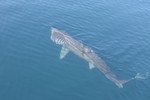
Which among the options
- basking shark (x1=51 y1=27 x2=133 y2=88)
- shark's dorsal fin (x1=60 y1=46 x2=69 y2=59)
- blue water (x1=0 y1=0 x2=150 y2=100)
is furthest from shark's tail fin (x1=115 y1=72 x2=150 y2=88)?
shark's dorsal fin (x1=60 y1=46 x2=69 y2=59)

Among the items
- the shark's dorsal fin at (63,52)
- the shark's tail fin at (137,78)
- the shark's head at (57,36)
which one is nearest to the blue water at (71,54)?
the shark's tail fin at (137,78)

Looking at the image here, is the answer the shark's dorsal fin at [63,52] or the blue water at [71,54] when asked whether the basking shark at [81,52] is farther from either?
the blue water at [71,54]

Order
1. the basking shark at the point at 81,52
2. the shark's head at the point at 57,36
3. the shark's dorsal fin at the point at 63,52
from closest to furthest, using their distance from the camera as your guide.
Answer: the basking shark at the point at 81,52 < the shark's dorsal fin at the point at 63,52 < the shark's head at the point at 57,36

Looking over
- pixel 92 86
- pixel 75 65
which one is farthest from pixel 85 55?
pixel 92 86

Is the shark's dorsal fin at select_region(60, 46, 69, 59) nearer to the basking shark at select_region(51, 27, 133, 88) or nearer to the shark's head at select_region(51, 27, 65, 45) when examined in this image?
the basking shark at select_region(51, 27, 133, 88)

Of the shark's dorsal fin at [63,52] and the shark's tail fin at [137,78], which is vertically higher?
the shark's dorsal fin at [63,52]

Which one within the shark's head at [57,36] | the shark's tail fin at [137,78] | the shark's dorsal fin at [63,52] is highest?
the shark's head at [57,36]

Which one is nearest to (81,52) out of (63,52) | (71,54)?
(71,54)

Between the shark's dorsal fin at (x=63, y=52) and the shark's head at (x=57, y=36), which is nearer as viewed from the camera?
the shark's dorsal fin at (x=63, y=52)
